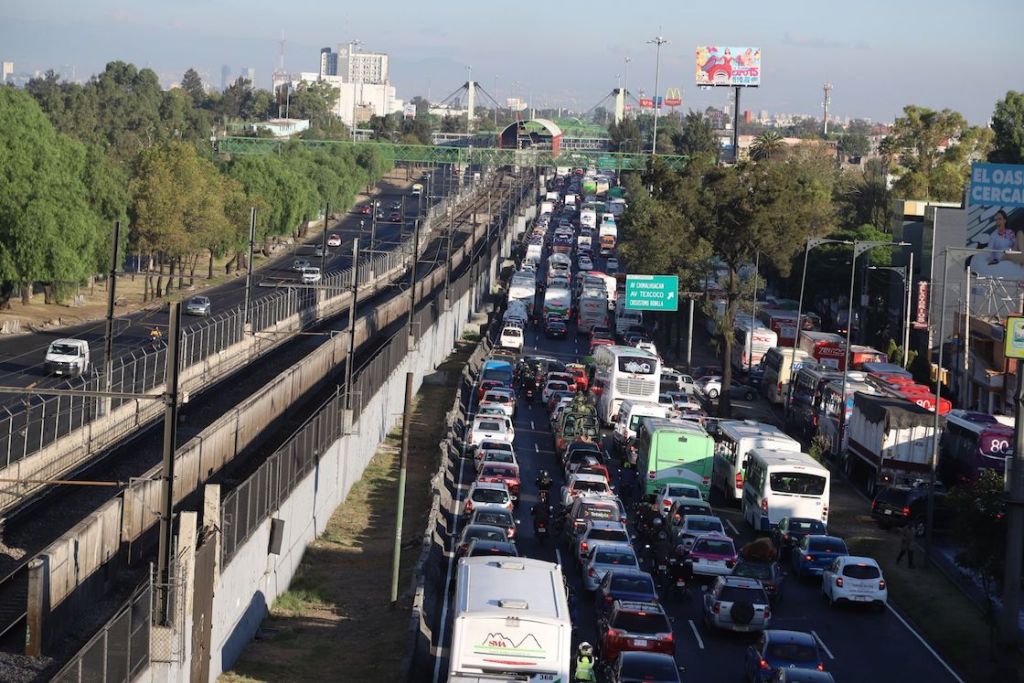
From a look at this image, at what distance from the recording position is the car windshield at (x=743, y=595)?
2806 centimetres

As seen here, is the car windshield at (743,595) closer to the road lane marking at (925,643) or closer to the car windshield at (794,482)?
the road lane marking at (925,643)

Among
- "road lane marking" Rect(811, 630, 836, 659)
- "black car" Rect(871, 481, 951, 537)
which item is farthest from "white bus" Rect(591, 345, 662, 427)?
"road lane marking" Rect(811, 630, 836, 659)

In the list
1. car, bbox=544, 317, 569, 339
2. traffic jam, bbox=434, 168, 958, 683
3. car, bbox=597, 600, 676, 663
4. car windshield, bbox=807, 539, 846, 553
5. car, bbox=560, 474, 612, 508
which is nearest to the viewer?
traffic jam, bbox=434, 168, 958, 683

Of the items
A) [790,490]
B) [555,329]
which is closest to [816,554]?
[790,490]

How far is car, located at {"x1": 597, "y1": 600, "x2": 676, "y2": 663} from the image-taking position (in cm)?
2481

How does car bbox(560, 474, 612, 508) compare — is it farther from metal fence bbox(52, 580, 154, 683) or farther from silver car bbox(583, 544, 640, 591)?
metal fence bbox(52, 580, 154, 683)

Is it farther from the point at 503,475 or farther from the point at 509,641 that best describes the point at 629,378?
the point at 509,641

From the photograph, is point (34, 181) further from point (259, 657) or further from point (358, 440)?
point (259, 657)

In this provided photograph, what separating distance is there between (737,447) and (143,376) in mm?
16484

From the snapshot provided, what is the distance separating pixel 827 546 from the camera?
3412cm

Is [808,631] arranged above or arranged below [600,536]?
below

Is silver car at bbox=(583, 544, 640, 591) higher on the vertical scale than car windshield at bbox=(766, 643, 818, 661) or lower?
lower

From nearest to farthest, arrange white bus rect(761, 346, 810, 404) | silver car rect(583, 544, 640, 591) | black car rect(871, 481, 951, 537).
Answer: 1. silver car rect(583, 544, 640, 591)
2. black car rect(871, 481, 951, 537)
3. white bus rect(761, 346, 810, 404)

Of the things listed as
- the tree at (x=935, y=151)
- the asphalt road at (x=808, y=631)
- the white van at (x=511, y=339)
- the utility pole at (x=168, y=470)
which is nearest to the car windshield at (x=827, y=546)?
the asphalt road at (x=808, y=631)
